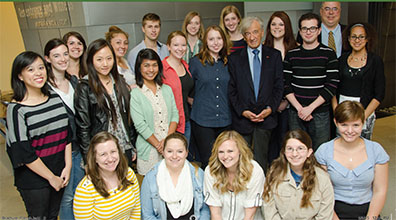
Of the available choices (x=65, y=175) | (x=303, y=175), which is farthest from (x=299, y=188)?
(x=65, y=175)

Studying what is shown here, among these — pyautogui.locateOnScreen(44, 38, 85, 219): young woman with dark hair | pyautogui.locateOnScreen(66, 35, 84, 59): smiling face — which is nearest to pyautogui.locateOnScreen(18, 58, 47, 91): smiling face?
pyautogui.locateOnScreen(44, 38, 85, 219): young woman with dark hair

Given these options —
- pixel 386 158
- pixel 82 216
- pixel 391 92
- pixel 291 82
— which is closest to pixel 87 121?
pixel 82 216

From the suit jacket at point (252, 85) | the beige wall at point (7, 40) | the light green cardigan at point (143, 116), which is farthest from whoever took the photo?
the beige wall at point (7, 40)

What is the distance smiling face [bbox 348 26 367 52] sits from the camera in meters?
2.94

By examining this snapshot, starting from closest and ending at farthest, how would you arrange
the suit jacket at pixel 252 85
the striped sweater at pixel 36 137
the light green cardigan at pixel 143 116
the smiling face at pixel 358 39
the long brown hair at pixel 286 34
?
the striped sweater at pixel 36 137, the light green cardigan at pixel 143 116, the smiling face at pixel 358 39, the suit jacket at pixel 252 85, the long brown hair at pixel 286 34

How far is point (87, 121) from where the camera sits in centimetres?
258

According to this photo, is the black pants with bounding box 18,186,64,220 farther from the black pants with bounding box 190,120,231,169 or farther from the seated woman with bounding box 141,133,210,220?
the black pants with bounding box 190,120,231,169

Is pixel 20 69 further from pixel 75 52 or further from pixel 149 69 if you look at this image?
pixel 149 69

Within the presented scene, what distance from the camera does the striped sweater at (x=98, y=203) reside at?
2.26m

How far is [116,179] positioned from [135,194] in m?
0.18

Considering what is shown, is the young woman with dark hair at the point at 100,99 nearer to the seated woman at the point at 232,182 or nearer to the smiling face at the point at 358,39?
the seated woman at the point at 232,182

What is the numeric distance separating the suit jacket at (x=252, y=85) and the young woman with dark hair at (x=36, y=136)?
1478mm

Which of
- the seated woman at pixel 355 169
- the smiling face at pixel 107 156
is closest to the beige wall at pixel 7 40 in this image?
the smiling face at pixel 107 156

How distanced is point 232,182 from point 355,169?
88 cm
